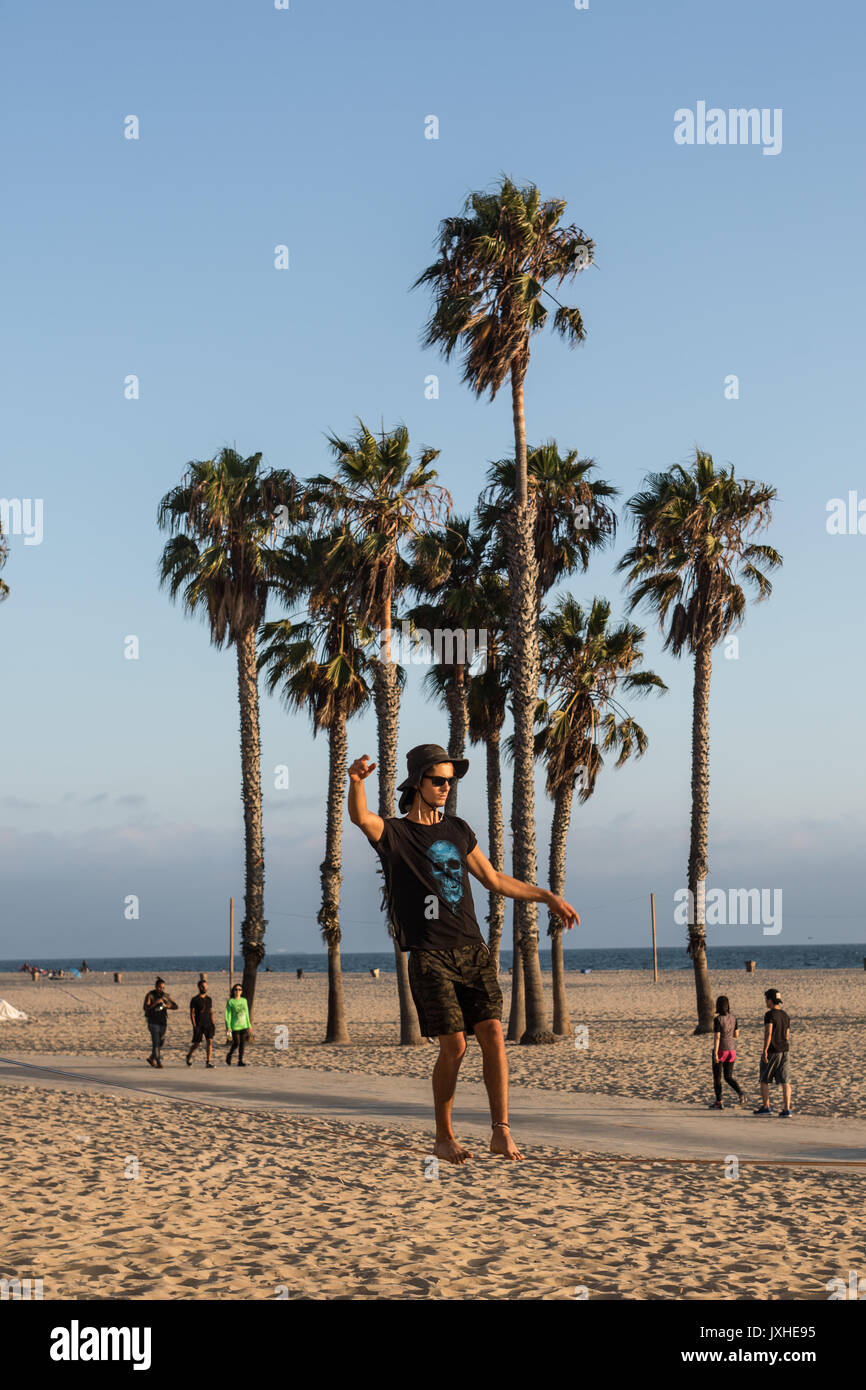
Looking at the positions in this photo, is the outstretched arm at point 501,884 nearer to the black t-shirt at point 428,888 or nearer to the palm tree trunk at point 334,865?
the black t-shirt at point 428,888

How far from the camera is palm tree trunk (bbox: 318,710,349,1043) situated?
33.1 meters

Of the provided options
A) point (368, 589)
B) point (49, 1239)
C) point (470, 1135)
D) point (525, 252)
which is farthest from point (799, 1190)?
point (525, 252)

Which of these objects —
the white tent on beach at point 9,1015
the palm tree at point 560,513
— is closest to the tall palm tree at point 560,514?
the palm tree at point 560,513

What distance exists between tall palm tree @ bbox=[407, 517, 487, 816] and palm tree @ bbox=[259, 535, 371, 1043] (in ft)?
6.62

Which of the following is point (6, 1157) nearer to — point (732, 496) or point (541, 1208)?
point (541, 1208)

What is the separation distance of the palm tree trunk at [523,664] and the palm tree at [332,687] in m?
5.20

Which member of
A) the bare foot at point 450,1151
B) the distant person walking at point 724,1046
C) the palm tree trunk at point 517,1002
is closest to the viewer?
the bare foot at point 450,1151

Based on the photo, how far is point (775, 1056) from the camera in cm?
1944

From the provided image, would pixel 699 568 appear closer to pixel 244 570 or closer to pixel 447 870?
pixel 244 570

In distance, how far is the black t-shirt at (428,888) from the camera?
183 inches

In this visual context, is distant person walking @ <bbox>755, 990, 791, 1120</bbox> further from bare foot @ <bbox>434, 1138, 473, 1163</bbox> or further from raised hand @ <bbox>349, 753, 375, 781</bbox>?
raised hand @ <bbox>349, 753, 375, 781</bbox>

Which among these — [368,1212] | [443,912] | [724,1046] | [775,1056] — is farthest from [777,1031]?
[443,912]
